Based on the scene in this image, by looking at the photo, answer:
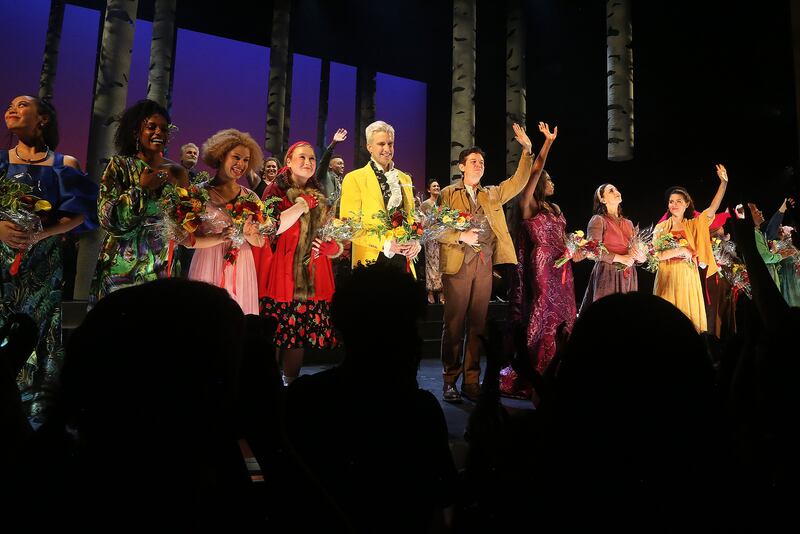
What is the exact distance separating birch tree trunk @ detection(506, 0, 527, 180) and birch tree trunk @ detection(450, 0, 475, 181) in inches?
85.0

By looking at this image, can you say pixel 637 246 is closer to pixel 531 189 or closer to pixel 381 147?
pixel 531 189

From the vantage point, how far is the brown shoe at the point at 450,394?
158 inches

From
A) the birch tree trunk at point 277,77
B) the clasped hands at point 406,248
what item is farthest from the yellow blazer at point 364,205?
the birch tree trunk at point 277,77

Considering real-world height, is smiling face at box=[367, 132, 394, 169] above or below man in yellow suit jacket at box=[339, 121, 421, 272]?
above

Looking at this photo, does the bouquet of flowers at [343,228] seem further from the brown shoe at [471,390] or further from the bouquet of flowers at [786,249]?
the bouquet of flowers at [786,249]

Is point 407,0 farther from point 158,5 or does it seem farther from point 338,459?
point 338,459

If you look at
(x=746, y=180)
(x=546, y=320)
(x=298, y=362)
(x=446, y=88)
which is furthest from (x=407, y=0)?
(x=298, y=362)

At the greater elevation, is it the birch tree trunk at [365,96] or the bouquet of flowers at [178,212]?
the birch tree trunk at [365,96]

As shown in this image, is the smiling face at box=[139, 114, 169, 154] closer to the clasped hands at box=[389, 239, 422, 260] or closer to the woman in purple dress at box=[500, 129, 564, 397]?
the clasped hands at box=[389, 239, 422, 260]

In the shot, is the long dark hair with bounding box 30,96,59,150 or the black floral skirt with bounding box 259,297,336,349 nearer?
the long dark hair with bounding box 30,96,59,150

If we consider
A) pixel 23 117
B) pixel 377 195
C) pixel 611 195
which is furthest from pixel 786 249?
pixel 23 117

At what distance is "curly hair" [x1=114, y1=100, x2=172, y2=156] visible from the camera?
121 inches

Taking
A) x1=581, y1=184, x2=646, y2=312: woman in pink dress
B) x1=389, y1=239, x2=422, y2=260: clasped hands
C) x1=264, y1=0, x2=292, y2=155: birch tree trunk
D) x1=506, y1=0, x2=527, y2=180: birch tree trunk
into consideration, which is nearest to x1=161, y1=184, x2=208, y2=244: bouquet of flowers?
x1=389, y1=239, x2=422, y2=260: clasped hands

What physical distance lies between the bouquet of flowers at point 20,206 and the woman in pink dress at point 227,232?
79cm
